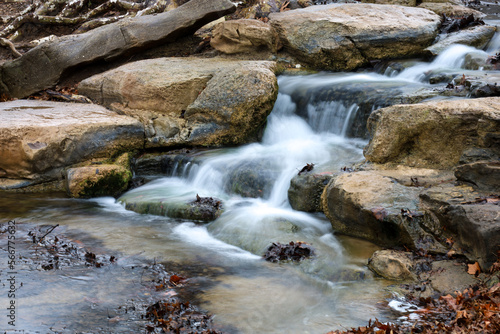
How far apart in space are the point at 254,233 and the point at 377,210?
1.78 metres

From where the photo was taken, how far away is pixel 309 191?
23.1ft

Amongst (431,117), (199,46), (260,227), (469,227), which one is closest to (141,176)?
(260,227)

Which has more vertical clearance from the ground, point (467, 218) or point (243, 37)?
point (243, 37)

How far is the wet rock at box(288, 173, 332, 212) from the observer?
275 inches

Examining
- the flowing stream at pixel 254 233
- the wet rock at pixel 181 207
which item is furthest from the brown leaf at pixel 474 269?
the wet rock at pixel 181 207

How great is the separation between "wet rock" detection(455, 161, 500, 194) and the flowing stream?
5.13 ft

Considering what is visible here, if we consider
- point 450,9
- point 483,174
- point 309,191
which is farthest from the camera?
point 450,9

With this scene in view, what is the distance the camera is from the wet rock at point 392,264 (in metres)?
4.99

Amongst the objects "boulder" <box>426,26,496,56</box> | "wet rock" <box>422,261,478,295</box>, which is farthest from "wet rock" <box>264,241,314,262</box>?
"boulder" <box>426,26,496,56</box>

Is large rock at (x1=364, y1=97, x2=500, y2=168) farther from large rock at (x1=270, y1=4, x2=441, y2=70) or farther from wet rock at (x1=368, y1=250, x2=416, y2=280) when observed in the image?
large rock at (x1=270, y1=4, x2=441, y2=70)

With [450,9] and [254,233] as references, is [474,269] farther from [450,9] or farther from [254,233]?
[450,9]

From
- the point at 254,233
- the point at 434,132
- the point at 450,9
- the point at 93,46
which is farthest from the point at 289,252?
the point at 450,9

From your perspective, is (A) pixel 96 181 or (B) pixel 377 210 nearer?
(B) pixel 377 210

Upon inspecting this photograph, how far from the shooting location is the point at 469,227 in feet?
15.5
